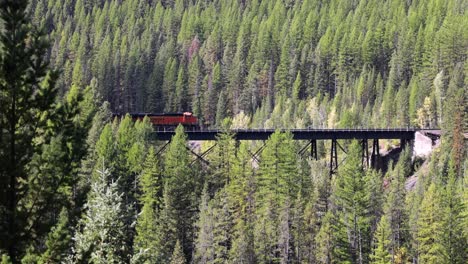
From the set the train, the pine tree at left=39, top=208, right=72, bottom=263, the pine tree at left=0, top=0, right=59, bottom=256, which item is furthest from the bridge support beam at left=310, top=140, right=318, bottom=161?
the pine tree at left=0, top=0, right=59, bottom=256

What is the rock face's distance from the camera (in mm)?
81562

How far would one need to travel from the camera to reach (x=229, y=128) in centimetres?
7806

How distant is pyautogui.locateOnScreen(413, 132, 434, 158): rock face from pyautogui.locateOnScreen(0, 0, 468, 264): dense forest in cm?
70

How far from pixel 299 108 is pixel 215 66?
29.6m

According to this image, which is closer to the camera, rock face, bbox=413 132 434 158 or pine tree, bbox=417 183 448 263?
pine tree, bbox=417 183 448 263

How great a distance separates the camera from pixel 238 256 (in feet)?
171

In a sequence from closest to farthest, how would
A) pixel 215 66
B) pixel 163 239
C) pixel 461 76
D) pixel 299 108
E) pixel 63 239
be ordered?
1. pixel 63 239
2. pixel 163 239
3. pixel 461 76
4. pixel 299 108
5. pixel 215 66

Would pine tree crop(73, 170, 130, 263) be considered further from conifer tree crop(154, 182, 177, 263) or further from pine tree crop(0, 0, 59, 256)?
conifer tree crop(154, 182, 177, 263)

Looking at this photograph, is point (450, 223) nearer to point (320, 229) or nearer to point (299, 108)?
→ point (320, 229)

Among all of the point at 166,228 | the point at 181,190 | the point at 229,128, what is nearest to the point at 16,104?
the point at 166,228

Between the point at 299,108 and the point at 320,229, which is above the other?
the point at 299,108

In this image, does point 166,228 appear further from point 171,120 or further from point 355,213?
point 171,120

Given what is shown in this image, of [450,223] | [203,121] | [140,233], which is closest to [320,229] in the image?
[450,223]

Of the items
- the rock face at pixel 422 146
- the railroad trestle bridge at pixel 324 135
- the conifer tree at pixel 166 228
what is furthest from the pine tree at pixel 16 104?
the rock face at pixel 422 146
